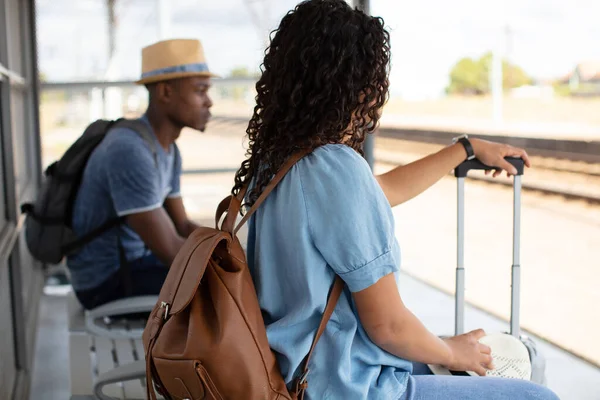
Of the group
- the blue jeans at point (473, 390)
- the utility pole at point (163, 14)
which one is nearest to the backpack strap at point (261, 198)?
the blue jeans at point (473, 390)

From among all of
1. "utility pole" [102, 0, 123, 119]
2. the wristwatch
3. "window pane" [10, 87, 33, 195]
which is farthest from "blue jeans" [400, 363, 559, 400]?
"utility pole" [102, 0, 123, 119]

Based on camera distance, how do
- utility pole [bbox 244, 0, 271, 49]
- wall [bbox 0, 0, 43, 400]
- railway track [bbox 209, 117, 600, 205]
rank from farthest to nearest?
1. utility pole [bbox 244, 0, 271, 49]
2. railway track [bbox 209, 117, 600, 205]
3. wall [bbox 0, 0, 43, 400]

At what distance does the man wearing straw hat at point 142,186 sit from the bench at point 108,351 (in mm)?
135

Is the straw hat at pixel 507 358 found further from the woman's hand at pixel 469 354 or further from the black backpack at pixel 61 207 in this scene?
the black backpack at pixel 61 207

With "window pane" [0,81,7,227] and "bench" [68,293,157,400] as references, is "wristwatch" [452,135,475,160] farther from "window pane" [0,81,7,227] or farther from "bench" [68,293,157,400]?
"window pane" [0,81,7,227]

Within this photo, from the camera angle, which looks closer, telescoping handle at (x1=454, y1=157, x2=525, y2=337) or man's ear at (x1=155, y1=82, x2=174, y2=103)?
telescoping handle at (x1=454, y1=157, x2=525, y2=337)

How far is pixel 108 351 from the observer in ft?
8.50

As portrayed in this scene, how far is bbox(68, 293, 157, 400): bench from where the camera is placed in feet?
7.06

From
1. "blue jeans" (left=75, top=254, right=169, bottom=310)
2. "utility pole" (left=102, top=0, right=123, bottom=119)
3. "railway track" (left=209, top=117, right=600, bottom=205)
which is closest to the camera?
"blue jeans" (left=75, top=254, right=169, bottom=310)

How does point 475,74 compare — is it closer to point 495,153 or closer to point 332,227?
point 495,153

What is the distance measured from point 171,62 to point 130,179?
569mm

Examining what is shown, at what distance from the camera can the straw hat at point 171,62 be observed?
2.98 metres

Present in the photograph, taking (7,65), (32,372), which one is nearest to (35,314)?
(32,372)

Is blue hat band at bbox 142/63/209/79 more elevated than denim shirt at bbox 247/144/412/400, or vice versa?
blue hat band at bbox 142/63/209/79
